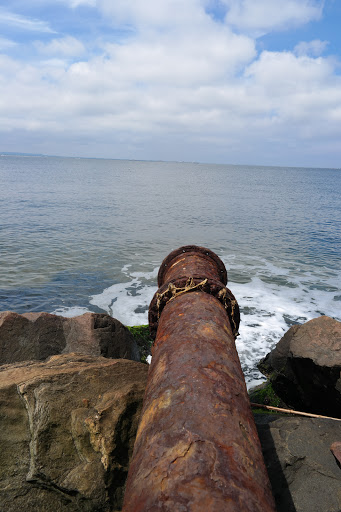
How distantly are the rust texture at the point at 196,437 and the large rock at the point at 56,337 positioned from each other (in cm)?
345

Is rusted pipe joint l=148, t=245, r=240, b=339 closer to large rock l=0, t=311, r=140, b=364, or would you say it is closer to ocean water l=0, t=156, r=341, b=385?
large rock l=0, t=311, r=140, b=364

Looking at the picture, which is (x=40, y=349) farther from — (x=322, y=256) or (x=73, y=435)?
(x=322, y=256)

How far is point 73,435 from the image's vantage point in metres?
3.15

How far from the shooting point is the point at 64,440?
3139mm

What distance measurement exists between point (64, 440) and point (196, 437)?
1.83 m

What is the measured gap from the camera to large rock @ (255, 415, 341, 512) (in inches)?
120

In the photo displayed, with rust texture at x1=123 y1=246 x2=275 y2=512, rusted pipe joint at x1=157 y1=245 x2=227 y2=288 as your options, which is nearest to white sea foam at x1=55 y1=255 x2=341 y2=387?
rusted pipe joint at x1=157 y1=245 x2=227 y2=288

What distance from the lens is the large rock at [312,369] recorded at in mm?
5227

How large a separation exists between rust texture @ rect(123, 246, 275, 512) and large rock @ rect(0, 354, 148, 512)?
38.9 inches

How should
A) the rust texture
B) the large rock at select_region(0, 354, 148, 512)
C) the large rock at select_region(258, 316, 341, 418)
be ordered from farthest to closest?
the large rock at select_region(258, 316, 341, 418) < the large rock at select_region(0, 354, 148, 512) < the rust texture

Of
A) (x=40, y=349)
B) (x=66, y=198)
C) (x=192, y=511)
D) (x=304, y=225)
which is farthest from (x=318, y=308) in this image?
(x=66, y=198)

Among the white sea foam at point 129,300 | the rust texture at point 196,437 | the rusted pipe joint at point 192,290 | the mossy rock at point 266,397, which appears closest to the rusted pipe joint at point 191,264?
the rusted pipe joint at point 192,290

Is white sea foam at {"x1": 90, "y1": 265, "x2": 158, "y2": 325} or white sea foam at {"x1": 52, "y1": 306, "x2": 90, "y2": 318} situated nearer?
white sea foam at {"x1": 52, "y1": 306, "x2": 90, "y2": 318}

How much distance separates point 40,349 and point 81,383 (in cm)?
262
